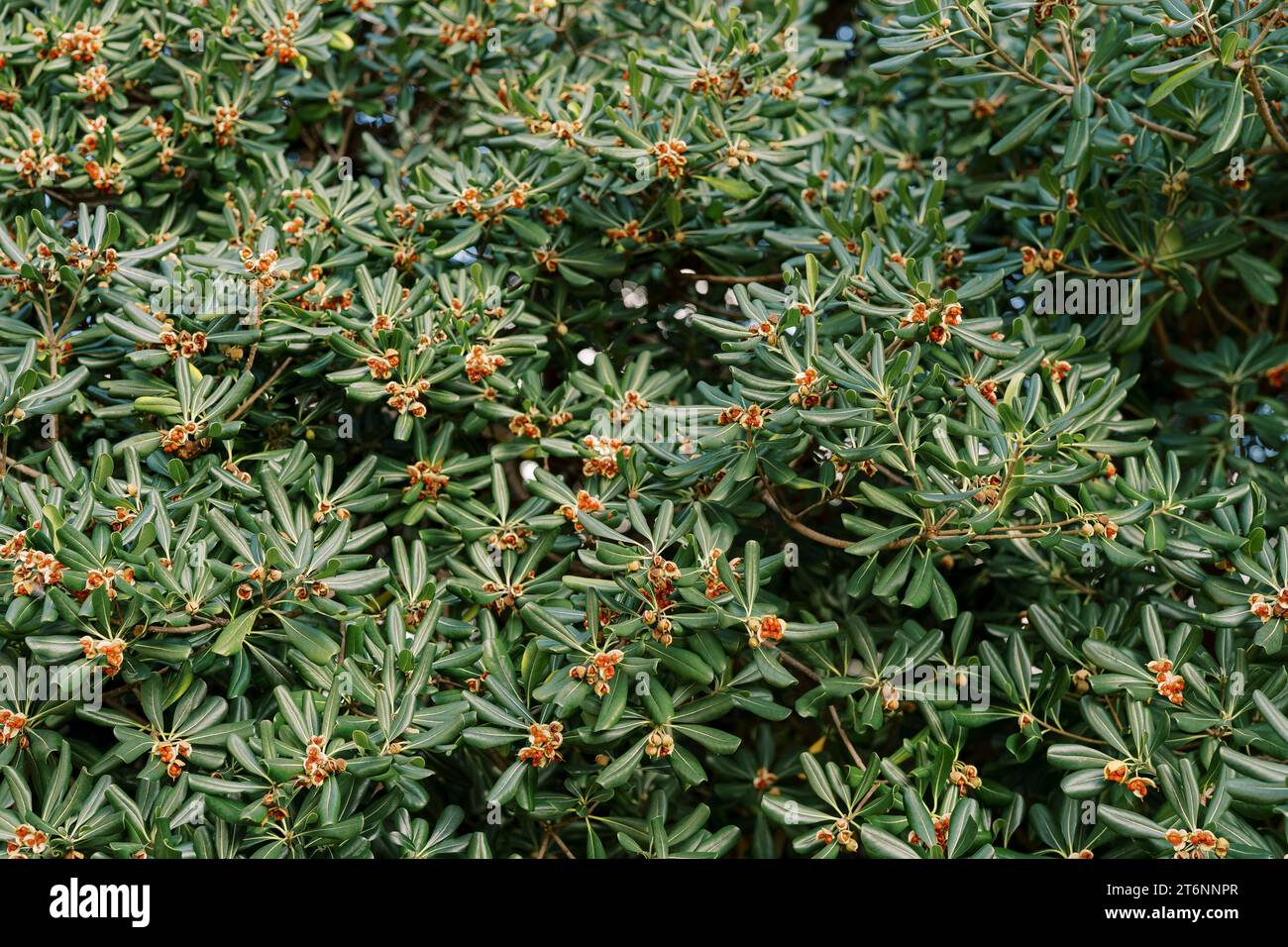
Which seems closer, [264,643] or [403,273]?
[264,643]

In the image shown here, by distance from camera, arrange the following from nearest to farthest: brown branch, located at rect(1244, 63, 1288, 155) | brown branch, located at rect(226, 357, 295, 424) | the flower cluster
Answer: the flower cluster
brown branch, located at rect(1244, 63, 1288, 155)
brown branch, located at rect(226, 357, 295, 424)

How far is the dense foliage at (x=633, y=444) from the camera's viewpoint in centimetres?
233

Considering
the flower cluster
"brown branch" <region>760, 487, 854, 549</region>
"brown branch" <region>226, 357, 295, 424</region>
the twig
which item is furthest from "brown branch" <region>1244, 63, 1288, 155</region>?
"brown branch" <region>226, 357, 295, 424</region>

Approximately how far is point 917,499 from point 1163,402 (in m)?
1.66

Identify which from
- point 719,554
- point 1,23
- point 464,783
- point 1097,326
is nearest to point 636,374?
point 719,554

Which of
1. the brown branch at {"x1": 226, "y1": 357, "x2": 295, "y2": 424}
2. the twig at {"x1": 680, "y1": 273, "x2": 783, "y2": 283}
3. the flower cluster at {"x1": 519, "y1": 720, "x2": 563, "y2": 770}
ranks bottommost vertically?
the flower cluster at {"x1": 519, "y1": 720, "x2": 563, "y2": 770}

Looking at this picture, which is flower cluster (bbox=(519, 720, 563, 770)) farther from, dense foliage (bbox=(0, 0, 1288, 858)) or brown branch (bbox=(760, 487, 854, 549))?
brown branch (bbox=(760, 487, 854, 549))

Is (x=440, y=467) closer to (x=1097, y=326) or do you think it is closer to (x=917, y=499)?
(x=917, y=499)

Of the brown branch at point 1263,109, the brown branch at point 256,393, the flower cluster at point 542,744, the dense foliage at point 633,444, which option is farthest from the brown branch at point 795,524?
the brown branch at point 1263,109

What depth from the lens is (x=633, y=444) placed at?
106 inches

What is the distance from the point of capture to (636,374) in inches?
114

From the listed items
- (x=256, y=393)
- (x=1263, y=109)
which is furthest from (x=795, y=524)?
(x=1263, y=109)

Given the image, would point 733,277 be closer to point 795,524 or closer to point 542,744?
point 795,524

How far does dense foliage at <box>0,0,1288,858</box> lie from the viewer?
7.63 ft
